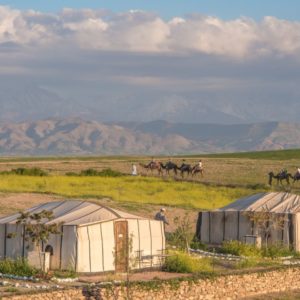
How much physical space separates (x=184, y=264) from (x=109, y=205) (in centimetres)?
1588

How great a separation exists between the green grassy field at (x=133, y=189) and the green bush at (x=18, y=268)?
21.6 metres

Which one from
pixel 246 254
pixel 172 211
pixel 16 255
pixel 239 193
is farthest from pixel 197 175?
pixel 16 255

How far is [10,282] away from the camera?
87.5ft

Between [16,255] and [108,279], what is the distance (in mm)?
4415

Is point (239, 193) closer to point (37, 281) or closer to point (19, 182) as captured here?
point (19, 182)

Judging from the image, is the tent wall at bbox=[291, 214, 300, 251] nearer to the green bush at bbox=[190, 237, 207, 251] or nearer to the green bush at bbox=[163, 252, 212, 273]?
the green bush at bbox=[190, 237, 207, 251]

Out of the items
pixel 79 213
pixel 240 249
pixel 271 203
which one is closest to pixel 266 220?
pixel 271 203

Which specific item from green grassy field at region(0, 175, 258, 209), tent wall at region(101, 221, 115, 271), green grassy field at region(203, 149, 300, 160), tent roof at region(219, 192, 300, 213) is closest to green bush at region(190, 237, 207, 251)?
tent roof at region(219, 192, 300, 213)

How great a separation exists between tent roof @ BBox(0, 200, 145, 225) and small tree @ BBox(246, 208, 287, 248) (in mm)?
7497

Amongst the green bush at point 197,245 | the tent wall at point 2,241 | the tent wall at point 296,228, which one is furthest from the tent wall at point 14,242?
the tent wall at point 296,228

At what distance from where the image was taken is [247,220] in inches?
1497

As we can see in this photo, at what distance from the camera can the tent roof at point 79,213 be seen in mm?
30375

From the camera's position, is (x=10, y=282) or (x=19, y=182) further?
(x=19, y=182)

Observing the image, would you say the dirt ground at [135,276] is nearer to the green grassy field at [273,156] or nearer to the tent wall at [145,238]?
the tent wall at [145,238]
